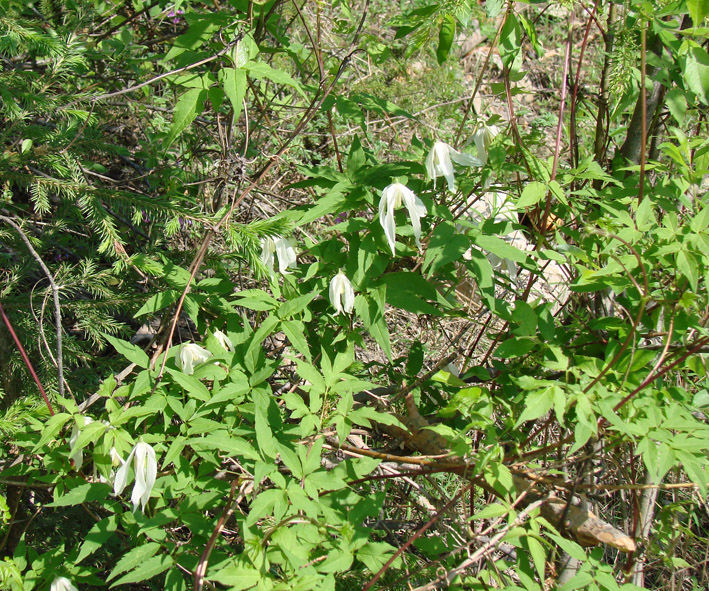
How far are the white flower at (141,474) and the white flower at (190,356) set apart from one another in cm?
29

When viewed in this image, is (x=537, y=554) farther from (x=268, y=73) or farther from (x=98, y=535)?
(x=268, y=73)

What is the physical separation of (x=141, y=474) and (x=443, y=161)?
1095 mm

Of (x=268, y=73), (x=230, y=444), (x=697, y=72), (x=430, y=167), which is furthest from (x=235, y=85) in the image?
(x=697, y=72)

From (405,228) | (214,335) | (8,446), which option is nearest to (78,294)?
(8,446)

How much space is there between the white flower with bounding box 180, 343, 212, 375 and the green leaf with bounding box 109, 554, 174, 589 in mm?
479

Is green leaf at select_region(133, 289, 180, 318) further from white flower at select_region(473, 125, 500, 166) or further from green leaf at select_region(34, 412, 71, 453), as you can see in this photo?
white flower at select_region(473, 125, 500, 166)

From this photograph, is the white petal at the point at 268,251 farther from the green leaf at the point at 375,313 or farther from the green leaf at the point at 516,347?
the green leaf at the point at 516,347

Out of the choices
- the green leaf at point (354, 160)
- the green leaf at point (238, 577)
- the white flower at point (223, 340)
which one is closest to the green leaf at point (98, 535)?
the green leaf at point (238, 577)

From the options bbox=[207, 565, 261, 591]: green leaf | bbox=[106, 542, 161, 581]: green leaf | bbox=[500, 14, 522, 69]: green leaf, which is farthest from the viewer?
bbox=[500, 14, 522, 69]: green leaf

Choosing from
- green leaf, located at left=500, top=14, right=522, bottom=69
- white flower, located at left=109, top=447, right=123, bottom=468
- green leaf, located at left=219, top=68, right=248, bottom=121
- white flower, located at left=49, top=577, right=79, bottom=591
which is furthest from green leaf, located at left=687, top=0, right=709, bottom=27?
white flower, located at left=49, top=577, right=79, bottom=591

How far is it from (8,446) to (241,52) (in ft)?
4.55

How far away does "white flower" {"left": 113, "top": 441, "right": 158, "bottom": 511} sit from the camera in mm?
1436

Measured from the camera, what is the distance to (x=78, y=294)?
2521 millimetres

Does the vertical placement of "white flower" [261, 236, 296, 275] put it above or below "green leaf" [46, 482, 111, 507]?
above
